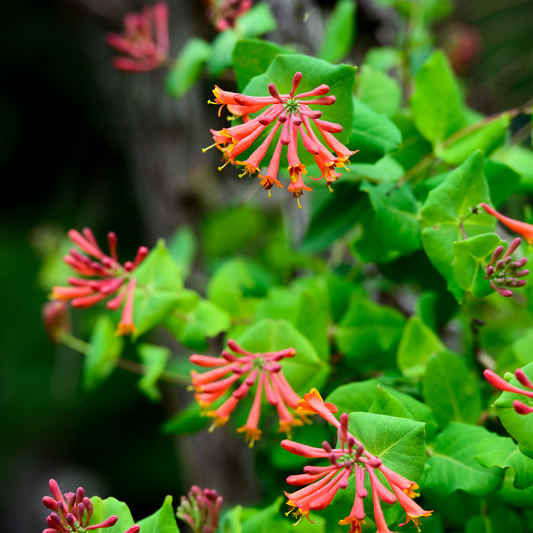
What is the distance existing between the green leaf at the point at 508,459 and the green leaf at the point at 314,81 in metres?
0.33

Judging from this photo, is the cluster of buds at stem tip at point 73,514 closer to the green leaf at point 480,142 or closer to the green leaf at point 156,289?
the green leaf at point 156,289

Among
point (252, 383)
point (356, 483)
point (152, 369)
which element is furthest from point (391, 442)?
point (152, 369)

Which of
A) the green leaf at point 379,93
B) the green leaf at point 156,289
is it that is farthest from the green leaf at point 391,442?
the green leaf at point 379,93

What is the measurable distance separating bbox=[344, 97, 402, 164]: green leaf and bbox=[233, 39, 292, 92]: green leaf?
0.12 m

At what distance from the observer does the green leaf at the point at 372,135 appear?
512 millimetres

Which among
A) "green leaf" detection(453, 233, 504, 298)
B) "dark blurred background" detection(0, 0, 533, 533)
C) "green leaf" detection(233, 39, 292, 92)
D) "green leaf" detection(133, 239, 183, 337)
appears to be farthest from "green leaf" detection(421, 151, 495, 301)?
"dark blurred background" detection(0, 0, 533, 533)

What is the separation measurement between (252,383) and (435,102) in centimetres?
45

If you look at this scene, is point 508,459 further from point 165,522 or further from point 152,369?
point 152,369

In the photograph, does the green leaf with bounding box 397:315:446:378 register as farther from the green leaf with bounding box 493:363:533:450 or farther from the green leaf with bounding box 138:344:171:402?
the green leaf with bounding box 138:344:171:402

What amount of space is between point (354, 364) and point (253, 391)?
0.16 meters

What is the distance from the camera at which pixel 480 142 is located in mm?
596

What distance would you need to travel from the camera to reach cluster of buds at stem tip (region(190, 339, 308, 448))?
51 centimetres

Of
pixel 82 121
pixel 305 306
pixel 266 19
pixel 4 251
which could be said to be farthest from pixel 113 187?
pixel 305 306

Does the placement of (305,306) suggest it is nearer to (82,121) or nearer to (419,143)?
(419,143)
